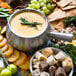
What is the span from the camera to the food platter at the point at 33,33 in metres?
1.56

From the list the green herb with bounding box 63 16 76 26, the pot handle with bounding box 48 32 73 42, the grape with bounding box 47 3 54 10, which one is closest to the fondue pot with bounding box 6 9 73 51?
the pot handle with bounding box 48 32 73 42

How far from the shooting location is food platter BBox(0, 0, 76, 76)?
A: 1.56 meters

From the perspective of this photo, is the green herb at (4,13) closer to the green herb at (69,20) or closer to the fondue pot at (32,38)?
the fondue pot at (32,38)

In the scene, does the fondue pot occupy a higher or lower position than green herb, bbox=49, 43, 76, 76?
higher

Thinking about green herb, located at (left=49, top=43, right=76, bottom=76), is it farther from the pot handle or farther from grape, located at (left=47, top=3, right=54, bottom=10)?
grape, located at (left=47, top=3, right=54, bottom=10)

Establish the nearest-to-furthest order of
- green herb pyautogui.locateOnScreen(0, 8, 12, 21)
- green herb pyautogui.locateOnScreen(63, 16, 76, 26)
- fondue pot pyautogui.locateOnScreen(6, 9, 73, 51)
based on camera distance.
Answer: fondue pot pyautogui.locateOnScreen(6, 9, 73, 51), green herb pyautogui.locateOnScreen(63, 16, 76, 26), green herb pyautogui.locateOnScreen(0, 8, 12, 21)

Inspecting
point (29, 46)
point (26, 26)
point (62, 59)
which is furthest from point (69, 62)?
point (26, 26)

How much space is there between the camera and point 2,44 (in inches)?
67.4

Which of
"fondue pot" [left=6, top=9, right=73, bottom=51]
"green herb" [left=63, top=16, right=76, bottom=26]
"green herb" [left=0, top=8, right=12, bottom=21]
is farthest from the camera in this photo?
"green herb" [left=0, top=8, right=12, bottom=21]

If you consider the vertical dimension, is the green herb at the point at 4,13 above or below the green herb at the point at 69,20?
above

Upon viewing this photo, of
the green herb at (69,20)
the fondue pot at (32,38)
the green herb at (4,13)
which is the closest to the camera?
the fondue pot at (32,38)

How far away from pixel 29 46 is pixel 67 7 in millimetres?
694

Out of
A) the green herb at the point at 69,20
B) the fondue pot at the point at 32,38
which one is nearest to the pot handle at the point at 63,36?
the fondue pot at the point at 32,38

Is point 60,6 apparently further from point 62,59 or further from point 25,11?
point 62,59
